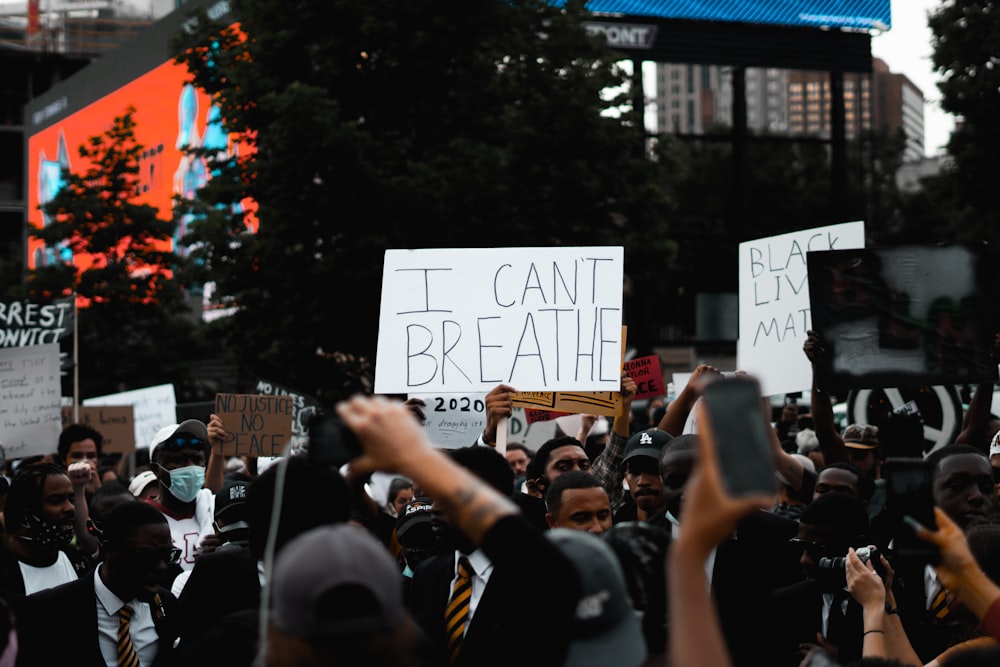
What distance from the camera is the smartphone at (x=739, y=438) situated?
7.02ft

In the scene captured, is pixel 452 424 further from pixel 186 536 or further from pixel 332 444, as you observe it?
pixel 332 444

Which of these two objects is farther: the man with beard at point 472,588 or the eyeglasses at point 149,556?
the eyeglasses at point 149,556

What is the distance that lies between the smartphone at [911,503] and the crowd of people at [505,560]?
10 mm

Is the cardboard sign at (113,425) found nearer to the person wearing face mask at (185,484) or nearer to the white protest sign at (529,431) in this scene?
the white protest sign at (529,431)

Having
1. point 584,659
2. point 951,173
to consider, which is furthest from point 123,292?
point 584,659

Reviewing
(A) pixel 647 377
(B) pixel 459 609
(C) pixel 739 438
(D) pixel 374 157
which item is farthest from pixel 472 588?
(D) pixel 374 157

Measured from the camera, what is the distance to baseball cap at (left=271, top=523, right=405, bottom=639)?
7.71ft

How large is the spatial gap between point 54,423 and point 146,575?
5.81m

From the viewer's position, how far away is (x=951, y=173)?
94.0ft

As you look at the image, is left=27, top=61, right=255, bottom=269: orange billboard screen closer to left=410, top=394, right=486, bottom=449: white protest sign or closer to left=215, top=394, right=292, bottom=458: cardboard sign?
left=215, top=394, right=292, bottom=458: cardboard sign

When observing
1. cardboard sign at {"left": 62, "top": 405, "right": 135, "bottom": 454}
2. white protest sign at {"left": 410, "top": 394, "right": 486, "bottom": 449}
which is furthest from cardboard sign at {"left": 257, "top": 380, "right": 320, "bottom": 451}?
white protest sign at {"left": 410, "top": 394, "right": 486, "bottom": 449}

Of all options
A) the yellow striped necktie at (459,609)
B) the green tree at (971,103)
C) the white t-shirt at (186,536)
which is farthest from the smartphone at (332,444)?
the green tree at (971,103)

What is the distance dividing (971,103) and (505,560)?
27.1 m

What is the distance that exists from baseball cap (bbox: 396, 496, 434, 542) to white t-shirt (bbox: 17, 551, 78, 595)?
1.30 metres
